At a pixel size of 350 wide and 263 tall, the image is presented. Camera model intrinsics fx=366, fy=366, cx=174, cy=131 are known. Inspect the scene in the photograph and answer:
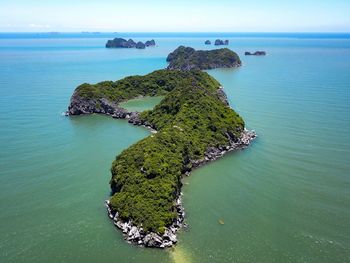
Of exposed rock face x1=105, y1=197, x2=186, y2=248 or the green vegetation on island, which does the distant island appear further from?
exposed rock face x1=105, y1=197, x2=186, y2=248

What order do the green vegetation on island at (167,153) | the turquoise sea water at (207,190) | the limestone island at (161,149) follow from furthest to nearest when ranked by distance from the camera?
1. the green vegetation on island at (167,153)
2. the limestone island at (161,149)
3. the turquoise sea water at (207,190)

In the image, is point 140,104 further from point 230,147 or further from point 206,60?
point 206,60

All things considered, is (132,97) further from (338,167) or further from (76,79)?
(338,167)

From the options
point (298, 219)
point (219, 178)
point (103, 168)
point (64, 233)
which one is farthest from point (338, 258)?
point (103, 168)

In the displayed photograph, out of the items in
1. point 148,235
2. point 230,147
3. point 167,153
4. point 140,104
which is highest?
point 167,153

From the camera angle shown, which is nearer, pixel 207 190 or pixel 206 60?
pixel 207 190

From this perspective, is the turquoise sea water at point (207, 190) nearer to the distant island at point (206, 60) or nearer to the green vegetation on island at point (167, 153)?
the green vegetation on island at point (167, 153)

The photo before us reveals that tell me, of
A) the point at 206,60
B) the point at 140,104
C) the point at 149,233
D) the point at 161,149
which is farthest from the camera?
the point at 206,60

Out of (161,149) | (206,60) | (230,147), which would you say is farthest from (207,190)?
(206,60)

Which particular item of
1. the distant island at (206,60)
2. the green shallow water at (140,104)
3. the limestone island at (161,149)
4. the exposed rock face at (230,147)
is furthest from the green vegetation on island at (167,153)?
the distant island at (206,60)

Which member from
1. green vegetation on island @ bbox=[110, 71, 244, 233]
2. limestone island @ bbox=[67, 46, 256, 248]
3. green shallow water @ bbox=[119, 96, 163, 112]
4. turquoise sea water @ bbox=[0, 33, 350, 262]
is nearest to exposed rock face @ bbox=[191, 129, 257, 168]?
limestone island @ bbox=[67, 46, 256, 248]
